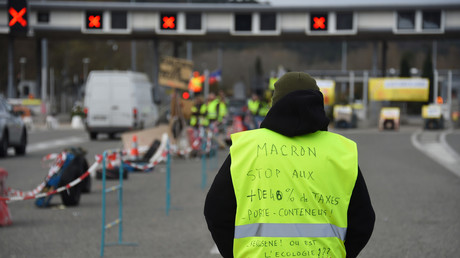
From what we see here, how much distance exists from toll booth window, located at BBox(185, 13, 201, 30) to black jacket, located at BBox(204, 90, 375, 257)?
125 ft

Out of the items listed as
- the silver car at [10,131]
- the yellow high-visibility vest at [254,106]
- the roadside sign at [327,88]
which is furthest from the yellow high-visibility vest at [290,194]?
the roadside sign at [327,88]

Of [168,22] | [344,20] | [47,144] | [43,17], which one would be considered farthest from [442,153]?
[43,17]

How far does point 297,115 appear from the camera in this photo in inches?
147

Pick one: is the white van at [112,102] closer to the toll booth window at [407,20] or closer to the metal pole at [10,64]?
the metal pole at [10,64]

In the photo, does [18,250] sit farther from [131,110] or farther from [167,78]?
[131,110]

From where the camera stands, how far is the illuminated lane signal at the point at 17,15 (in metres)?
19.3

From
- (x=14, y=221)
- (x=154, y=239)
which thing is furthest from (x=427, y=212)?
(x=14, y=221)

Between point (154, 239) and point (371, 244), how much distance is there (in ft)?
7.59

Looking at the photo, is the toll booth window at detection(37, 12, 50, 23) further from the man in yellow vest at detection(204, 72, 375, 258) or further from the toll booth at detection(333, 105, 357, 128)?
the man in yellow vest at detection(204, 72, 375, 258)

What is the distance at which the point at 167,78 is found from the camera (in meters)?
26.3

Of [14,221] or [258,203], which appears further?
[14,221]

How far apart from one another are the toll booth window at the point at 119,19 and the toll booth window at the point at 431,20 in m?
13.5

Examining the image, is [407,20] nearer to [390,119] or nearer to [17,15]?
[390,119]

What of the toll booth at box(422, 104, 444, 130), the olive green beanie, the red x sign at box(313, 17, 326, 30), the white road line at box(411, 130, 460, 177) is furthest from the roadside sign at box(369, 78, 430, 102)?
the olive green beanie
